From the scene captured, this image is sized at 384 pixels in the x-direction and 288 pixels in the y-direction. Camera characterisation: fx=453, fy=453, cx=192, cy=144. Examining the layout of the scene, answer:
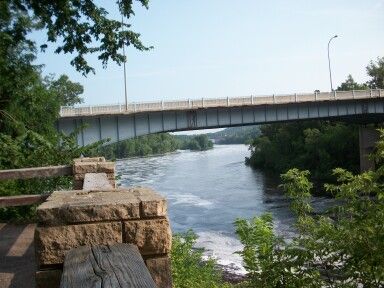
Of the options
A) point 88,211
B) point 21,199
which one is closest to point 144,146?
point 21,199

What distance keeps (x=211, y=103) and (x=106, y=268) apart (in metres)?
32.5

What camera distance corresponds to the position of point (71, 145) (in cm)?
1277

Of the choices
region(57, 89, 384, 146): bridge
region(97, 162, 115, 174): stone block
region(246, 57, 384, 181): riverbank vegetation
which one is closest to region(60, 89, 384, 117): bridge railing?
region(57, 89, 384, 146): bridge

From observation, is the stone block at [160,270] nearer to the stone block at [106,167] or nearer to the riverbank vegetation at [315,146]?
the stone block at [106,167]

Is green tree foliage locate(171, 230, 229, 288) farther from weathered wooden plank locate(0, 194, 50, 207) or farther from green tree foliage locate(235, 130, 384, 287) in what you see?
weathered wooden plank locate(0, 194, 50, 207)

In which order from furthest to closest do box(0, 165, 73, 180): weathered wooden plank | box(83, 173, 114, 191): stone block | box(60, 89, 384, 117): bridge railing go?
box(60, 89, 384, 117): bridge railing
box(0, 165, 73, 180): weathered wooden plank
box(83, 173, 114, 191): stone block

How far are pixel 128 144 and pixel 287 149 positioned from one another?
263 feet

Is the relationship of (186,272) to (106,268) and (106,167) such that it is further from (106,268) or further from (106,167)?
(106,268)

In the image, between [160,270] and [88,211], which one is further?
[160,270]

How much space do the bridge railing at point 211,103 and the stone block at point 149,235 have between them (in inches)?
1016

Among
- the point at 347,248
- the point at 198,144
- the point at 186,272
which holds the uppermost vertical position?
the point at 347,248

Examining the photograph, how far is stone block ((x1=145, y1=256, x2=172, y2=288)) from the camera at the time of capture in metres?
2.67

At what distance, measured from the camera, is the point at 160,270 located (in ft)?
8.80

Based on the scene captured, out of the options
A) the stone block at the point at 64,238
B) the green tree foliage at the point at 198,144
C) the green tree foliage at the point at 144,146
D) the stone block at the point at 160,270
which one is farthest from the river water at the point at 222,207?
the green tree foliage at the point at 198,144
